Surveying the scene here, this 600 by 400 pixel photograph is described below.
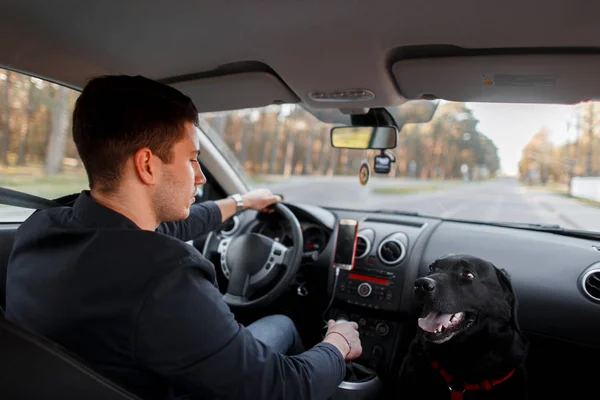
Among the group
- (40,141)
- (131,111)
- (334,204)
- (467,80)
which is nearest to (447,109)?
(467,80)

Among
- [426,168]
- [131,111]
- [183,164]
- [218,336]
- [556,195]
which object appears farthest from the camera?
[426,168]

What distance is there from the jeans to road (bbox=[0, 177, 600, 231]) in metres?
1.16

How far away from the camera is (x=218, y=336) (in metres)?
1.49

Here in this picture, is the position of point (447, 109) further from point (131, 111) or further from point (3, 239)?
point (3, 239)

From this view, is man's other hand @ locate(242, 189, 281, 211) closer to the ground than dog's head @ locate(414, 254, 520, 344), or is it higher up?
higher up

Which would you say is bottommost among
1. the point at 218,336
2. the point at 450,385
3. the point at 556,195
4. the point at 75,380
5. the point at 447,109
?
the point at 450,385

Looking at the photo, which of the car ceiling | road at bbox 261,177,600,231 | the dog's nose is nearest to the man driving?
the car ceiling

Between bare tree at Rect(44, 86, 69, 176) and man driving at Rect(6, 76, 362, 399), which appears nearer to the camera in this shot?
man driving at Rect(6, 76, 362, 399)

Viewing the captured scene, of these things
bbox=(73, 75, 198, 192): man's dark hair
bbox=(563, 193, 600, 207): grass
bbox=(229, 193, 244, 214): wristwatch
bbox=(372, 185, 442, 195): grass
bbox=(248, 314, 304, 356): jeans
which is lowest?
bbox=(248, 314, 304, 356): jeans

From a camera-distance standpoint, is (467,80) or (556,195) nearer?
(467,80)

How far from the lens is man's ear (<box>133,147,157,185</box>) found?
5.55ft

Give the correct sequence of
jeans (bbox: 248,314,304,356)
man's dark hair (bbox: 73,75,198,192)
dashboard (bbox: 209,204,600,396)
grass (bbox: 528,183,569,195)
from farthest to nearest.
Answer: grass (bbox: 528,183,569,195) < dashboard (bbox: 209,204,600,396) < jeans (bbox: 248,314,304,356) < man's dark hair (bbox: 73,75,198,192)

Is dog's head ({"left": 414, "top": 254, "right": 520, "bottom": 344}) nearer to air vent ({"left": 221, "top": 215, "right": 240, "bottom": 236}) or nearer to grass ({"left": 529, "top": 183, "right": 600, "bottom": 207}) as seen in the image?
grass ({"left": 529, "top": 183, "right": 600, "bottom": 207})

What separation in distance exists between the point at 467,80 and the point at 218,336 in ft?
5.57
